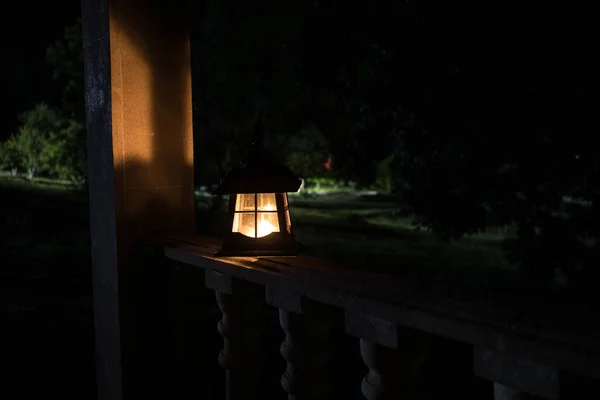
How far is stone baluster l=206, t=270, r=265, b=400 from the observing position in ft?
9.37

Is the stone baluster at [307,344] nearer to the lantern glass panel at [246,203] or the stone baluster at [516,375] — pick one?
the lantern glass panel at [246,203]

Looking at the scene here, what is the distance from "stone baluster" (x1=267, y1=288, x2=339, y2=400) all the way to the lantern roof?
2.23ft

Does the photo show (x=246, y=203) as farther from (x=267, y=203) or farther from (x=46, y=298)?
(x=46, y=298)

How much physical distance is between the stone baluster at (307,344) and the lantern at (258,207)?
0.48 metres

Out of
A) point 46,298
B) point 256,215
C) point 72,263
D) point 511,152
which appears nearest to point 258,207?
point 256,215

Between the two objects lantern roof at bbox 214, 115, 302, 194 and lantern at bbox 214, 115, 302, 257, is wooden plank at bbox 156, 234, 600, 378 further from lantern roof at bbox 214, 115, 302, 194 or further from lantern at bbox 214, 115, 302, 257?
lantern roof at bbox 214, 115, 302, 194

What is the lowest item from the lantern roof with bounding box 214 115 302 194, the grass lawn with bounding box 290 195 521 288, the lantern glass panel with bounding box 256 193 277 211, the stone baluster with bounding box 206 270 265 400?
A: the grass lawn with bounding box 290 195 521 288

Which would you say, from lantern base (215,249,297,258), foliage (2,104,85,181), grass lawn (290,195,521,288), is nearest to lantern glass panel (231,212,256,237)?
lantern base (215,249,297,258)

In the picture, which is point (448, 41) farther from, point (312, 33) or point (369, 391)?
point (369, 391)

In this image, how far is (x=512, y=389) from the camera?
1.67 metres

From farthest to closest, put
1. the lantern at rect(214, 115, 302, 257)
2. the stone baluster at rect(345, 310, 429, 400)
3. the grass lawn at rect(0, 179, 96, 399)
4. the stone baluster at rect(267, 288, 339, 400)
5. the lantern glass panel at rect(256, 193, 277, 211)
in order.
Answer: the grass lawn at rect(0, 179, 96, 399)
the lantern glass panel at rect(256, 193, 277, 211)
the lantern at rect(214, 115, 302, 257)
the stone baluster at rect(267, 288, 339, 400)
the stone baluster at rect(345, 310, 429, 400)

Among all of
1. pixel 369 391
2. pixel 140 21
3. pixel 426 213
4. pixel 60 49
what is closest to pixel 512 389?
pixel 369 391

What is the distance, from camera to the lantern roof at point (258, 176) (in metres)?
3.00

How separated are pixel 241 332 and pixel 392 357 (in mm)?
1056
